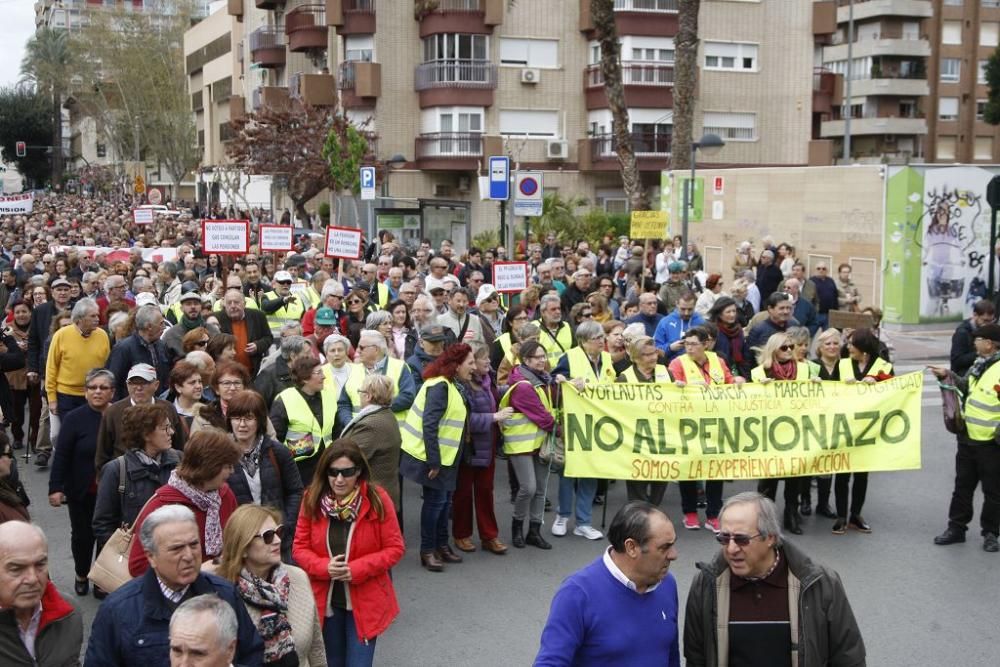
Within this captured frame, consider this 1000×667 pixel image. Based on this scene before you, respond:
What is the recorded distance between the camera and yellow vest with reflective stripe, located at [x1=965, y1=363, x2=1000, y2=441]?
9.17 meters

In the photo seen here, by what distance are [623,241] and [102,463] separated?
19.3m

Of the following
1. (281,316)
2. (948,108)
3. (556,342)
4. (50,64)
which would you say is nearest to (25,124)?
(50,64)

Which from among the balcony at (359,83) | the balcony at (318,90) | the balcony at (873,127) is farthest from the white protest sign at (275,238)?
the balcony at (873,127)

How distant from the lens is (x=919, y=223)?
920 inches

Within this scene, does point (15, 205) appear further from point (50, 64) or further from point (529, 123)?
point (50, 64)

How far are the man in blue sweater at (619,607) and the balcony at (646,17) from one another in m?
43.7

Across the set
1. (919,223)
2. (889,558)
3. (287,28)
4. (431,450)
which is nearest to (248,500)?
(431,450)

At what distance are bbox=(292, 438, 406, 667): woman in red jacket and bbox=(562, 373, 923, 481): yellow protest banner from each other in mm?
3881

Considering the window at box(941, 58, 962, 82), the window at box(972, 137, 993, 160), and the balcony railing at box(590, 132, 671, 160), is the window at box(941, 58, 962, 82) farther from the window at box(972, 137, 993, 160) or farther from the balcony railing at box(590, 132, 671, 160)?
the balcony railing at box(590, 132, 671, 160)

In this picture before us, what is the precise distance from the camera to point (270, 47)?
56.8m

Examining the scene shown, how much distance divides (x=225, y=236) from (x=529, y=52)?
32236 millimetres

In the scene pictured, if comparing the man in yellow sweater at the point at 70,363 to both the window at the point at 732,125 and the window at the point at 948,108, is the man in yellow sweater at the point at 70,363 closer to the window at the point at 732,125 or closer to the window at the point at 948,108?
the window at the point at 732,125

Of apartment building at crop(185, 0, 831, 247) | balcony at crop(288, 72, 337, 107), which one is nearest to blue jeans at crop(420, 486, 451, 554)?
apartment building at crop(185, 0, 831, 247)

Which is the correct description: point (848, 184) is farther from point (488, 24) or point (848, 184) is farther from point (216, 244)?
point (488, 24)
